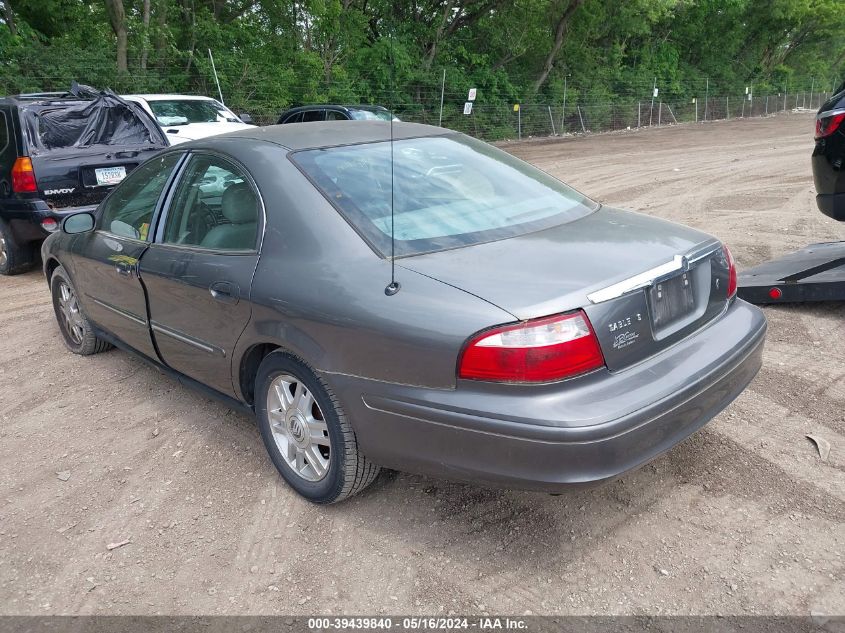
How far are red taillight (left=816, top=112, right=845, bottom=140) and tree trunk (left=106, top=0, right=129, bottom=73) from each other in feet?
50.2

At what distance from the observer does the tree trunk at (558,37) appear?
93.4ft

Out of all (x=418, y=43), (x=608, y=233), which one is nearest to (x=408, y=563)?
(x=608, y=233)

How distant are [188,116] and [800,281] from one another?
374 inches

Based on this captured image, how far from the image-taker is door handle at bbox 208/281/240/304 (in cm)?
327

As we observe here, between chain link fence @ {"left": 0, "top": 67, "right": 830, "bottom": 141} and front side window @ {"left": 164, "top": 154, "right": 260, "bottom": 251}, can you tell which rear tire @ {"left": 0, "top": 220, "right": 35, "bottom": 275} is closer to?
front side window @ {"left": 164, "top": 154, "right": 260, "bottom": 251}

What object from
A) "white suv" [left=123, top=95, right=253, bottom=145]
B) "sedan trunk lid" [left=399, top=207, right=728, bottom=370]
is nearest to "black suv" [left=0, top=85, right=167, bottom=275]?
"white suv" [left=123, top=95, right=253, bottom=145]

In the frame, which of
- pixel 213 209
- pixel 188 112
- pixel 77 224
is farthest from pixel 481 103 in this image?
pixel 213 209

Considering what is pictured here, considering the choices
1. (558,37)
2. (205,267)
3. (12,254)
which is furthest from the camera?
(558,37)

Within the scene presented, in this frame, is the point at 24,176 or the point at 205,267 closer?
the point at 205,267

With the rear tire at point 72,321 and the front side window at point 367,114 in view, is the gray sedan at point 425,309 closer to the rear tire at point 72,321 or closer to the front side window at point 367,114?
the rear tire at point 72,321

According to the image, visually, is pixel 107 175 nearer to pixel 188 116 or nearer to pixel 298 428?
pixel 188 116

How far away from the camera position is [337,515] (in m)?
3.23

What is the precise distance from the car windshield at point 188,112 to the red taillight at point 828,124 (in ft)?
29.4

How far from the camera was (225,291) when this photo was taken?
3.33 meters
